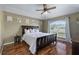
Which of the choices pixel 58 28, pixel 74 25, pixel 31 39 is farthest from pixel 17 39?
pixel 74 25

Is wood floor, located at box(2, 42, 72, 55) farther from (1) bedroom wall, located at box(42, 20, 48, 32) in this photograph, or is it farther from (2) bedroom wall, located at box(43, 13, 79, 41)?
(1) bedroom wall, located at box(42, 20, 48, 32)

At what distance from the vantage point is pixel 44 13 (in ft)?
4.23

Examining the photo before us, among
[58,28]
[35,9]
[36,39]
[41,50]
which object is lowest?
[41,50]

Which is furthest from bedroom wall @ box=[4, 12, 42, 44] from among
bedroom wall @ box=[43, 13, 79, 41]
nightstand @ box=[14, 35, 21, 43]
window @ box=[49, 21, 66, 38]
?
bedroom wall @ box=[43, 13, 79, 41]

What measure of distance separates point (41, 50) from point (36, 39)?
8.7 inches

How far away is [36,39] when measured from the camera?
4.27 ft

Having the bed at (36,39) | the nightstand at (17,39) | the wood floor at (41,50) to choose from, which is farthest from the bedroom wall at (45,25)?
the nightstand at (17,39)

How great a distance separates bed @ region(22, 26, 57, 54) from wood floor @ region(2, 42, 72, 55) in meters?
0.07

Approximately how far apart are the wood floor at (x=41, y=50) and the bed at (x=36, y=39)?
0.24 feet

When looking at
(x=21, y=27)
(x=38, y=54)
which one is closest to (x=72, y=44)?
(x=38, y=54)

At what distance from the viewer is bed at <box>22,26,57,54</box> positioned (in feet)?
4.23

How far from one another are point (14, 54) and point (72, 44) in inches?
39.7

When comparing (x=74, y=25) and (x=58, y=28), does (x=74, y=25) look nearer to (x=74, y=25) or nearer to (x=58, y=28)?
(x=74, y=25)

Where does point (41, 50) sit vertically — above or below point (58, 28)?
below
